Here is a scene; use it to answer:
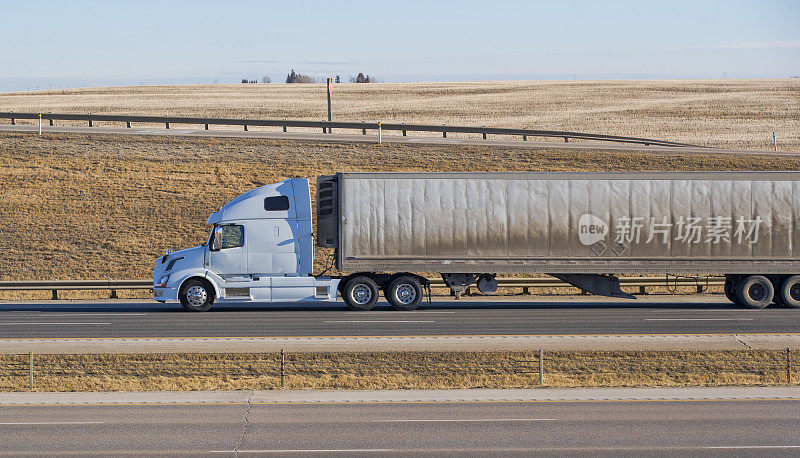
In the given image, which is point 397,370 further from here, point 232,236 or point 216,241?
point 216,241

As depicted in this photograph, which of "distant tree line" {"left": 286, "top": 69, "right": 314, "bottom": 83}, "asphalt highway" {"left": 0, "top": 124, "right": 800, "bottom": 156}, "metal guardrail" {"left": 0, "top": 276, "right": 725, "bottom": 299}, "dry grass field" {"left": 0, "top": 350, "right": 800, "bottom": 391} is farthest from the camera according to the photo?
"distant tree line" {"left": 286, "top": 69, "right": 314, "bottom": 83}

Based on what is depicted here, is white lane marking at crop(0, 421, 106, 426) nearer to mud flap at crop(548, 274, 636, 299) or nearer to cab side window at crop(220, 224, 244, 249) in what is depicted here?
cab side window at crop(220, 224, 244, 249)

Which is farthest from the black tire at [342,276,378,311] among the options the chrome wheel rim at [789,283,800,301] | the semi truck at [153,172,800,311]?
the chrome wheel rim at [789,283,800,301]

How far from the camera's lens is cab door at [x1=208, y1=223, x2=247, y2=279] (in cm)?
2514

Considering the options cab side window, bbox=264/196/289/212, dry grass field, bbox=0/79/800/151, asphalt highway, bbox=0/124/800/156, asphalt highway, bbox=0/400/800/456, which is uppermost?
dry grass field, bbox=0/79/800/151

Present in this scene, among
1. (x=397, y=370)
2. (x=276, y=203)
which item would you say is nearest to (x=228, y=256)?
(x=276, y=203)

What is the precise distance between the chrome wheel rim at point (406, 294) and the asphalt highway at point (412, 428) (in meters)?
10.4

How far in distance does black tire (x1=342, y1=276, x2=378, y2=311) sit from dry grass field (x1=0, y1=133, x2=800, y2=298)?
830cm

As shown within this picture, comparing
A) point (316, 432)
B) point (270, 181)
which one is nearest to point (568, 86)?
point (270, 181)

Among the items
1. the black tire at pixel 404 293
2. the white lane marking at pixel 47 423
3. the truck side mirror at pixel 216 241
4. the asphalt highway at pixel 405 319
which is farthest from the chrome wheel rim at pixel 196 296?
the white lane marking at pixel 47 423

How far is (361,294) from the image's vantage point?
2533cm

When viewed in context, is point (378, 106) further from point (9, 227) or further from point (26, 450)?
point (26, 450)

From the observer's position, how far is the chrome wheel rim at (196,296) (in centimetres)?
2517

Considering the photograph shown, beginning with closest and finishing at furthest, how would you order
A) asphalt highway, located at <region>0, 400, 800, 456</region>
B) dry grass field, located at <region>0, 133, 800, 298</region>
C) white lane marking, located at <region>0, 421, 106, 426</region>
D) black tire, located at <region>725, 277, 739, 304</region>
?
1. asphalt highway, located at <region>0, 400, 800, 456</region>
2. white lane marking, located at <region>0, 421, 106, 426</region>
3. black tire, located at <region>725, 277, 739, 304</region>
4. dry grass field, located at <region>0, 133, 800, 298</region>
